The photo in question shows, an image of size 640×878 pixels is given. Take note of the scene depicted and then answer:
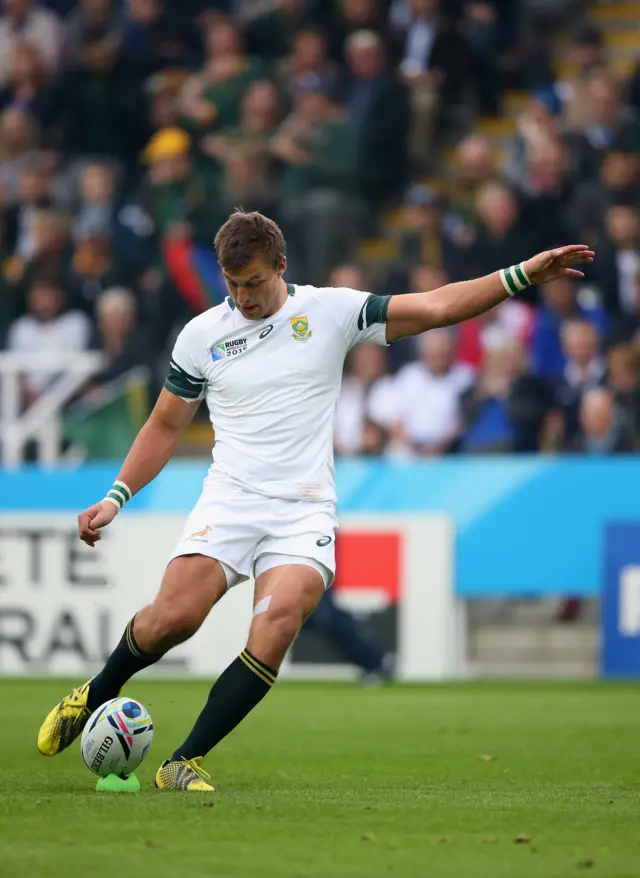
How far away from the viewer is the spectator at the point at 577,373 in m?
16.1

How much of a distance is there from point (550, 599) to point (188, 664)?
3.52m

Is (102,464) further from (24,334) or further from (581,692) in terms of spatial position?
(581,692)

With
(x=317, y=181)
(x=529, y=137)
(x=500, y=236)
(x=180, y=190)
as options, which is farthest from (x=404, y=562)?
(x=180, y=190)

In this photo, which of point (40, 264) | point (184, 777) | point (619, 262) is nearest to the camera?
point (184, 777)

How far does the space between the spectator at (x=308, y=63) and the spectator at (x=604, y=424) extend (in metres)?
5.93

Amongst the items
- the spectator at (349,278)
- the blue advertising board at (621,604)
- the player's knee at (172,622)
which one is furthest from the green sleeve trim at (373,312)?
the spectator at (349,278)

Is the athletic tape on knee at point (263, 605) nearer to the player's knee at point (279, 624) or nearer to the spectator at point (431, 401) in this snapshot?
the player's knee at point (279, 624)

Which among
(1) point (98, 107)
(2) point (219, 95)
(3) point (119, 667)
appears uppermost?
(1) point (98, 107)

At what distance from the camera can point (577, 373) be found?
16.3 metres

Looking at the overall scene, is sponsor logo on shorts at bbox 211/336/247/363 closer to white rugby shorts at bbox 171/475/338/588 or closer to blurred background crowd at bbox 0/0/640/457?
white rugby shorts at bbox 171/475/338/588

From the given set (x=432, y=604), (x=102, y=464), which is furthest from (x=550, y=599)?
(x=102, y=464)

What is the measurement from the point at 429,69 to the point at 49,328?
5.31m

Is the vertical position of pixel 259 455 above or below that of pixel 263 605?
above

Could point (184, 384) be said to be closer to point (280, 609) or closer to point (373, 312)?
point (373, 312)
